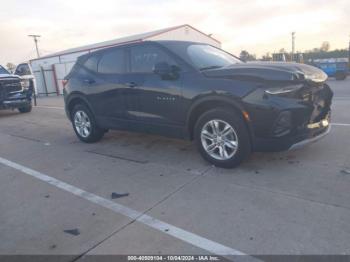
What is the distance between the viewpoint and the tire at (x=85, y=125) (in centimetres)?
641

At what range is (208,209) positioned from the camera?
344 centimetres

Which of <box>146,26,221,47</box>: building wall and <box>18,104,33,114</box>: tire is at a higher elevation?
<box>146,26,221,47</box>: building wall

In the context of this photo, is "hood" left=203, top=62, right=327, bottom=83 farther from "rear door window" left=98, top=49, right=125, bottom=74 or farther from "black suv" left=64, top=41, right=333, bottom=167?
"rear door window" left=98, top=49, right=125, bottom=74

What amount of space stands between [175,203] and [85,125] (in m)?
3.61

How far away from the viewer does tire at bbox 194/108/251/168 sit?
166 inches

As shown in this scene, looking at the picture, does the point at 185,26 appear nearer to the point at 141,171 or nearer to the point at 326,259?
the point at 141,171

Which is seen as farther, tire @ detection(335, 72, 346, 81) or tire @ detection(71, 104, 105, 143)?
tire @ detection(335, 72, 346, 81)

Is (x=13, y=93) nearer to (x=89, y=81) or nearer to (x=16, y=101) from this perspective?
(x=16, y=101)

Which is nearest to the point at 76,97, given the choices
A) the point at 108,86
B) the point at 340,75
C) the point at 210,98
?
the point at 108,86

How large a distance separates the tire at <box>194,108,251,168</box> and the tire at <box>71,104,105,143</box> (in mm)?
2562

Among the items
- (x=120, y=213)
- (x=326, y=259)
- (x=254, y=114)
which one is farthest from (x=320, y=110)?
(x=120, y=213)

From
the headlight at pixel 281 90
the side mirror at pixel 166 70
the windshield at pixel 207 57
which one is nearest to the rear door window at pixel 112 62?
the side mirror at pixel 166 70

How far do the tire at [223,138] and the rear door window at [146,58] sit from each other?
A: 1061 millimetres

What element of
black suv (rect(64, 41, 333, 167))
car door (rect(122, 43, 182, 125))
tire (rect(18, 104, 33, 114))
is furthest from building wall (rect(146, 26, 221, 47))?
car door (rect(122, 43, 182, 125))
